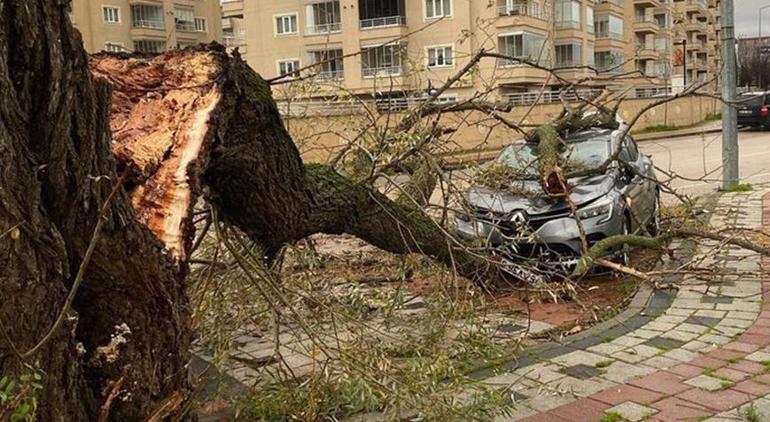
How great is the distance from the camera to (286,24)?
43.5 m

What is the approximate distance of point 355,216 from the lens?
4617 mm

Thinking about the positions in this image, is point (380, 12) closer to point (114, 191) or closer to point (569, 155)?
point (569, 155)

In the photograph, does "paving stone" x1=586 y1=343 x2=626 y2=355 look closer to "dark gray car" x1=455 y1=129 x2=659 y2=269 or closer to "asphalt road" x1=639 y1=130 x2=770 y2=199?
"dark gray car" x1=455 y1=129 x2=659 y2=269

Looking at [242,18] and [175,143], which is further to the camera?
[242,18]

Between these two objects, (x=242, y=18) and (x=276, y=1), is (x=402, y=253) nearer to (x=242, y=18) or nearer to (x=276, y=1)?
(x=276, y=1)

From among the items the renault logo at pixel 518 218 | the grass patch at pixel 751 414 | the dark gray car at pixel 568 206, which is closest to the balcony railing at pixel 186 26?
the dark gray car at pixel 568 206

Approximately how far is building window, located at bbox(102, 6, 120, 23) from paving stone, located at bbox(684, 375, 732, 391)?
4469 centimetres

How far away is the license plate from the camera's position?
4.90 m

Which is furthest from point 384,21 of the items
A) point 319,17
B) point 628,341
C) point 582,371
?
point 582,371

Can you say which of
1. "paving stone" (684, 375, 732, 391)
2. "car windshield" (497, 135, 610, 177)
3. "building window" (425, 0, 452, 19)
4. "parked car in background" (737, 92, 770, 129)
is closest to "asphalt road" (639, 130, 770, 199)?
"parked car in background" (737, 92, 770, 129)

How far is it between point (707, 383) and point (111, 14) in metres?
45.8

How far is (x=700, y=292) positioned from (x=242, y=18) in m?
44.7

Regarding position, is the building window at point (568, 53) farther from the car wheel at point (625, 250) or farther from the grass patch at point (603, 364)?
the grass patch at point (603, 364)

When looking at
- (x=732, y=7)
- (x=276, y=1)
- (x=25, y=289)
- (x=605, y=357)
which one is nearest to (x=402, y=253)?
(x=605, y=357)
